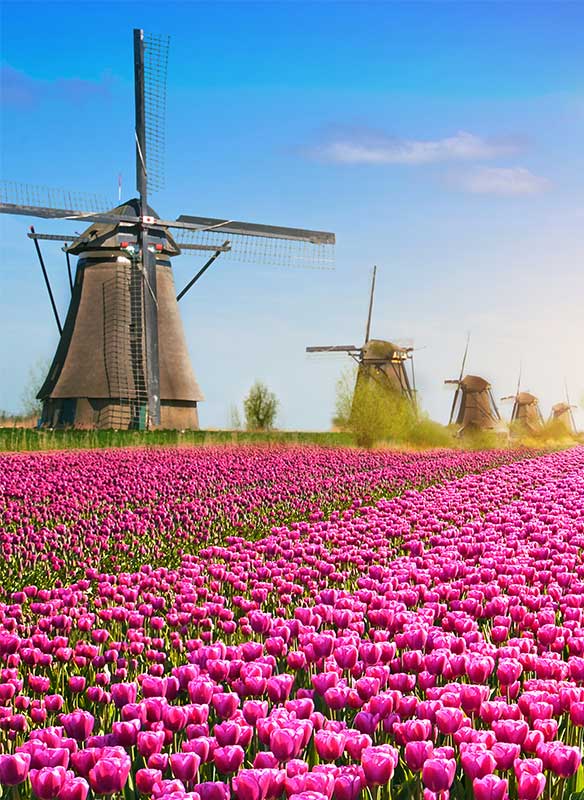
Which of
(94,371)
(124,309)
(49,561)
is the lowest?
(49,561)

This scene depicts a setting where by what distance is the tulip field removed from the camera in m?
2.91

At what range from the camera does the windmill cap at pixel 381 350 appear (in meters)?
45.7

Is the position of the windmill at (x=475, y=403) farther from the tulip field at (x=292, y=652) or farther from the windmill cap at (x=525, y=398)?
the tulip field at (x=292, y=652)

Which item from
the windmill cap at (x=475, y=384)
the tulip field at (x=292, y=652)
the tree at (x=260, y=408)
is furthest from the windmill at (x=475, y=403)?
the tulip field at (x=292, y=652)

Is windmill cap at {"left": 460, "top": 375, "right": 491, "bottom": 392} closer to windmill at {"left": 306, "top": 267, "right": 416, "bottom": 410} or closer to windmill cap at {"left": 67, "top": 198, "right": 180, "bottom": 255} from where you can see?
windmill at {"left": 306, "top": 267, "right": 416, "bottom": 410}

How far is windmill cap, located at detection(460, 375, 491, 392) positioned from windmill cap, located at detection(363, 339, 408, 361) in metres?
9.94

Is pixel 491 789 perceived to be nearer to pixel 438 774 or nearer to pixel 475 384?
pixel 438 774

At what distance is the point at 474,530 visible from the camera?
959 centimetres

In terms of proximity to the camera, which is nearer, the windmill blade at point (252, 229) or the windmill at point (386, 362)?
the windmill blade at point (252, 229)

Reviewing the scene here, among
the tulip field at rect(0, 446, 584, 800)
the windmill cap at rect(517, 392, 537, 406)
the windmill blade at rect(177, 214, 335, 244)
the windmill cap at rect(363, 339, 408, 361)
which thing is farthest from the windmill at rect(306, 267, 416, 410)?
the tulip field at rect(0, 446, 584, 800)

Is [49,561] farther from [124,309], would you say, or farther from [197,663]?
[124,309]

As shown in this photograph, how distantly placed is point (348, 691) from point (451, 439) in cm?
2855

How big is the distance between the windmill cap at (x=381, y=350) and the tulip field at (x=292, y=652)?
33006 mm

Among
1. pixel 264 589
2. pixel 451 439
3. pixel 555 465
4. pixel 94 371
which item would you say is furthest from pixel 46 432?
pixel 264 589
